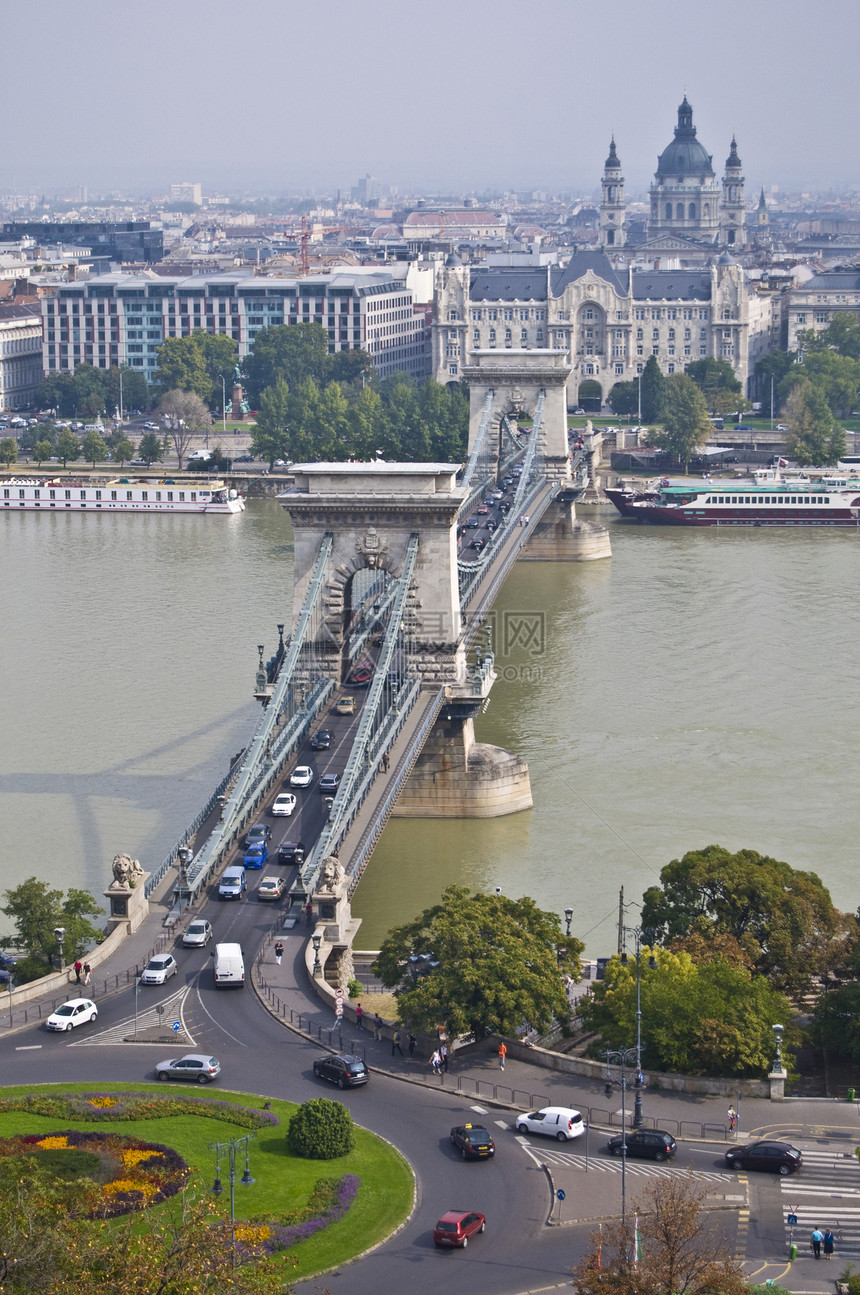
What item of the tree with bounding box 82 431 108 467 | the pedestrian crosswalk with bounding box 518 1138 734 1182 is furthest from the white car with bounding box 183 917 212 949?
the tree with bounding box 82 431 108 467

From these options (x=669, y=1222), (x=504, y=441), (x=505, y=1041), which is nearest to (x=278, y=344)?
(x=504, y=441)

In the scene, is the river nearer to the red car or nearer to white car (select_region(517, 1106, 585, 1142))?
white car (select_region(517, 1106, 585, 1142))

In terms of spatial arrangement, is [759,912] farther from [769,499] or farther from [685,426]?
[685,426]

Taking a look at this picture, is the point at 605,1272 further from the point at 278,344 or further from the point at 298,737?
the point at 278,344

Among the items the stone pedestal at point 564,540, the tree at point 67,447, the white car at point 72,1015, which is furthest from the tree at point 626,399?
the white car at point 72,1015

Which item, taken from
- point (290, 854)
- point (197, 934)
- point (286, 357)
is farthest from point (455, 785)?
point (286, 357)
